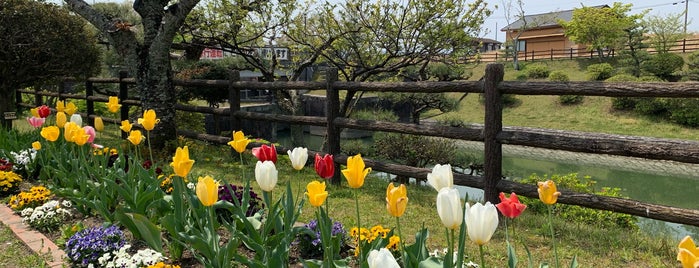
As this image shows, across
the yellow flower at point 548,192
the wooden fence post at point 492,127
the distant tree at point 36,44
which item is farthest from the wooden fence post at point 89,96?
the yellow flower at point 548,192

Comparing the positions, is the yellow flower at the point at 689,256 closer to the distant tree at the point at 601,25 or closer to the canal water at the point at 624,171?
the canal water at the point at 624,171

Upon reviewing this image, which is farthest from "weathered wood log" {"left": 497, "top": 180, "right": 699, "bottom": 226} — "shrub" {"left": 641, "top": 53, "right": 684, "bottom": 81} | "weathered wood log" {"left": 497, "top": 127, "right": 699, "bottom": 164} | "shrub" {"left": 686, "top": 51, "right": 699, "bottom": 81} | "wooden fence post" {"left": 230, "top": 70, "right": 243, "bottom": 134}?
"shrub" {"left": 641, "top": 53, "right": 684, "bottom": 81}

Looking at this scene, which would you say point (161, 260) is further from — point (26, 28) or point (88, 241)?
point (26, 28)

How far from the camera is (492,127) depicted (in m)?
4.05

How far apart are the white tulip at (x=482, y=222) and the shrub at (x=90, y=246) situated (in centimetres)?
204

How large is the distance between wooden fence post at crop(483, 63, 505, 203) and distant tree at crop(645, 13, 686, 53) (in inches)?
1081

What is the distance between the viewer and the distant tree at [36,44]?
A: 7.75 m

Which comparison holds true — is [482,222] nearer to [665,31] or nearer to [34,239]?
[34,239]

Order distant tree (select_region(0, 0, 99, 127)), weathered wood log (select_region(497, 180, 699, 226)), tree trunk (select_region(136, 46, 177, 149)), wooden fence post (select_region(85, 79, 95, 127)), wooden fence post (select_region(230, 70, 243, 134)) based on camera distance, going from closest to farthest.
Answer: weathered wood log (select_region(497, 180, 699, 226)) → tree trunk (select_region(136, 46, 177, 149)) → wooden fence post (select_region(230, 70, 243, 134)) → distant tree (select_region(0, 0, 99, 127)) → wooden fence post (select_region(85, 79, 95, 127))

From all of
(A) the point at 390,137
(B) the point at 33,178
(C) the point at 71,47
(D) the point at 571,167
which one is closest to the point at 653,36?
(D) the point at 571,167

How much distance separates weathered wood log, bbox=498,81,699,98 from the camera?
3285 millimetres

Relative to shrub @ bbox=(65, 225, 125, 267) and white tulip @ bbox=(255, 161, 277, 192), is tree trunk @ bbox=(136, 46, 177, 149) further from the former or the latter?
white tulip @ bbox=(255, 161, 277, 192)

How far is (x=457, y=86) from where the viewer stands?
14.6 feet

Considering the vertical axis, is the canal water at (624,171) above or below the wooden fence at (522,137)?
below
